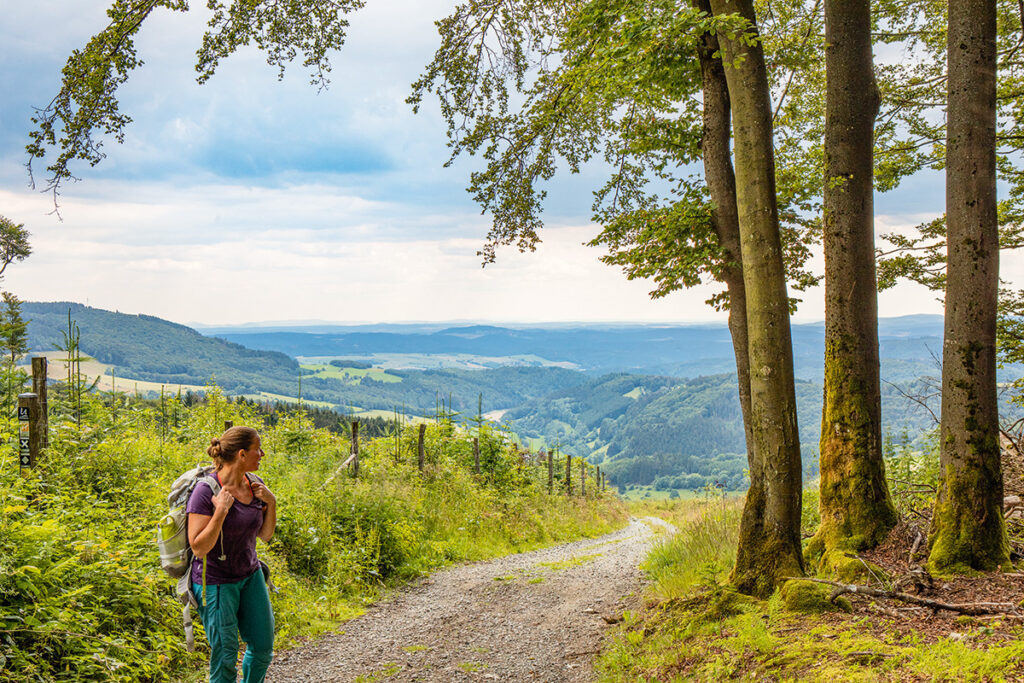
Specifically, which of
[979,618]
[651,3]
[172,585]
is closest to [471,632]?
[172,585]

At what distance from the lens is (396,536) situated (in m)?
9.92

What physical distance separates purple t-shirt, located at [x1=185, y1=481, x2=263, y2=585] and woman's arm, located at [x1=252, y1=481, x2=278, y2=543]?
0.24ft

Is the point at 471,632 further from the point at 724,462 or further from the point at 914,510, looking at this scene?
the point at 724,462

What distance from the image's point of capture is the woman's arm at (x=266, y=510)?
399cm

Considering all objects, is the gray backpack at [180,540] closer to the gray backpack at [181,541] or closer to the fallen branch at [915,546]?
the gray backpack at [181,541]

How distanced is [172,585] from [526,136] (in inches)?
269

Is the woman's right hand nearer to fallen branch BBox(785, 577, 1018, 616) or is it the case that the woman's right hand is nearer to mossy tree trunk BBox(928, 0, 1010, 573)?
fallen branch BBox(785, 577, 1018, 616)

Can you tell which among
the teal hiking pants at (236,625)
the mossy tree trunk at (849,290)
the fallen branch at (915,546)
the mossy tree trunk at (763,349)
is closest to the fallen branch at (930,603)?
the mossy tree trunk at (763,349)

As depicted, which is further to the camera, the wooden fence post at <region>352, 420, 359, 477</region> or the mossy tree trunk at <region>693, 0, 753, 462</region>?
the wooden fence post at <region>352, 420, 359, 477</region>

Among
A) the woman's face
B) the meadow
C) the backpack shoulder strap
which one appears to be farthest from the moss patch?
the meadow

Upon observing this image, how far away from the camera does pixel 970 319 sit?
5375mm

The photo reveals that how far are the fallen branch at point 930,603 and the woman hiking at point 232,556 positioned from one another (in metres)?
4.36

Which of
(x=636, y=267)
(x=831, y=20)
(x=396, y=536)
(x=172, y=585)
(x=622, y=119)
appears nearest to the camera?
(x=172, y=585)

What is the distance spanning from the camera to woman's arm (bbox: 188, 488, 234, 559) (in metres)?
3.65
